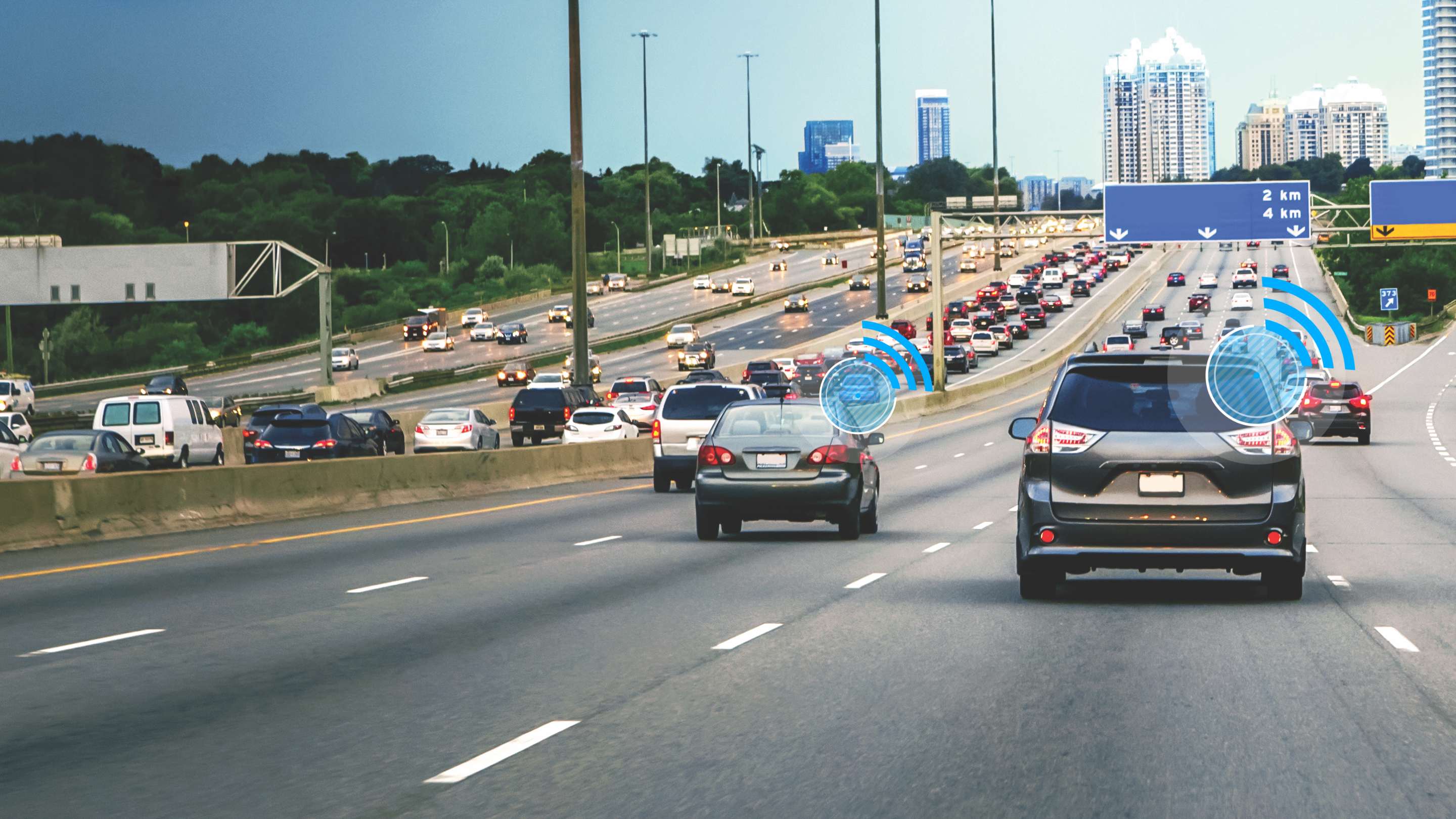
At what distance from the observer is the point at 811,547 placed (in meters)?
19.8

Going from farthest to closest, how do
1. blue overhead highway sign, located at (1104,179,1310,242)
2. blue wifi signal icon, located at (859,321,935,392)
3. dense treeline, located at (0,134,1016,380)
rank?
1. dense treeline, located at (0,134,1016,380)
2. blue wifi signal icon, located at (859,321,935,392)
3. blue overhead highway sign, located at (1104,179,1310,242)

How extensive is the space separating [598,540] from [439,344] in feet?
282

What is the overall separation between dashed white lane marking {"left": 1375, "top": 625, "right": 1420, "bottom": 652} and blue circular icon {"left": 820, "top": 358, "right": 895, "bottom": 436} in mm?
43436

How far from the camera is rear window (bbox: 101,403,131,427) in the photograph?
38781mm

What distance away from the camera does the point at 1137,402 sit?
13.0m

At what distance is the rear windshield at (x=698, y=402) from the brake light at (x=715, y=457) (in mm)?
9197

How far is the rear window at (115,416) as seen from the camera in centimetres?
3878

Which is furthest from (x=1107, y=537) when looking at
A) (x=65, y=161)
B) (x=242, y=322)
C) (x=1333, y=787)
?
(x=65, y=161)

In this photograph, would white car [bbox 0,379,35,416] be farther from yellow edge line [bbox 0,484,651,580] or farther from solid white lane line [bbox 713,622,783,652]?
solid white lane line [bbox 713,622,783,652]

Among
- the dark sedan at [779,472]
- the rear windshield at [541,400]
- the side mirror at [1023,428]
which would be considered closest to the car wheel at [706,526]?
the dark sedan at [779,472]

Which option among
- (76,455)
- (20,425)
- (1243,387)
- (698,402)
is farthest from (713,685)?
(20,425)

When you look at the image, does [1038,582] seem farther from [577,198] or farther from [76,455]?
[577,198]

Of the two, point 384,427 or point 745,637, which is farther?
point 384,427

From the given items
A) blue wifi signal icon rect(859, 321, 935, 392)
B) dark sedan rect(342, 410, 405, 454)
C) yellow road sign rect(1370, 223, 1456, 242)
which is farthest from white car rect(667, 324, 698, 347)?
dark sedan rect(342, 410, 405, 454)
